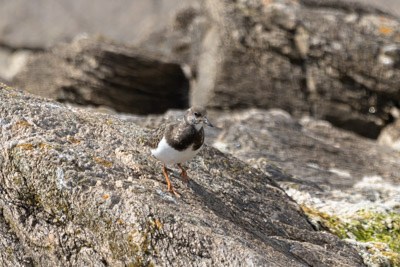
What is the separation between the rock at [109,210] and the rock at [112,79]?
42.7 feet

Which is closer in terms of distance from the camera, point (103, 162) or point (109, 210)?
point (109, 210)

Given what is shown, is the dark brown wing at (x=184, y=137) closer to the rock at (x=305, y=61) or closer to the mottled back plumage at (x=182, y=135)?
the mottled back plumage at (x=182, y=135)

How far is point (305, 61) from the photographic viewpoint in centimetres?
2267

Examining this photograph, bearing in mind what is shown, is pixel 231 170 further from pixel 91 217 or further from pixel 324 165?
pixel 324 165

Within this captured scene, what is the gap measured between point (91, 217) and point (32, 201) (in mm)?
1165

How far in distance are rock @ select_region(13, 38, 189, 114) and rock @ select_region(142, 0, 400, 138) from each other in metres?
1.92

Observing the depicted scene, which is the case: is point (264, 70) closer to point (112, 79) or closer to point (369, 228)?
point (112, 79)

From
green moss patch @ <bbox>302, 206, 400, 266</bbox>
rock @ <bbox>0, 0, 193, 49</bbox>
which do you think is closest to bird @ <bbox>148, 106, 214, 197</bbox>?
green moss patch @ <bbox>302, 206, 400, 266</bbox>

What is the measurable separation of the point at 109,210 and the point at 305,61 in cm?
1641

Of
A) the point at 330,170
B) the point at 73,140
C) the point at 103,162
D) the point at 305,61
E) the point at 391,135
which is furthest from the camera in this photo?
the point at 305,61

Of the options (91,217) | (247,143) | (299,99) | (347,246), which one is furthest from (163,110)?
(91,217)

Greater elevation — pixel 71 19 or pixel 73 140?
pixel 73 140

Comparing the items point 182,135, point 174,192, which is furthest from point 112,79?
point 174,192

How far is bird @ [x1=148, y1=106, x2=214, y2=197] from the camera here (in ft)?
30.0
